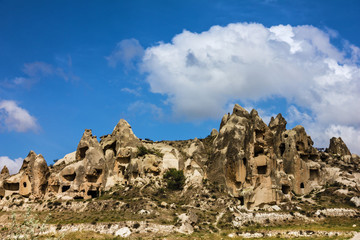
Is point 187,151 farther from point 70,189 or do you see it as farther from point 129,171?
point 70,189

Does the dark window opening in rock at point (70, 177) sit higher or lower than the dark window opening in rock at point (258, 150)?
lower

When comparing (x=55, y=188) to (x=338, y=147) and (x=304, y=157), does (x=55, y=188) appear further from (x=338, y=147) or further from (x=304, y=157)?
(x=338, y=147)

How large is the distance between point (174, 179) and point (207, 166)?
820 cm

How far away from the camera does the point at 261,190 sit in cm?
7625

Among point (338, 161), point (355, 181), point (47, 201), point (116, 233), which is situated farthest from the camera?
point (338, 161)

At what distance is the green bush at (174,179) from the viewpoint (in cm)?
8138

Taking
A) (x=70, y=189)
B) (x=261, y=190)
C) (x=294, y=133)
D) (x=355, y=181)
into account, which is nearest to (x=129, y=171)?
(x=70, y=189)

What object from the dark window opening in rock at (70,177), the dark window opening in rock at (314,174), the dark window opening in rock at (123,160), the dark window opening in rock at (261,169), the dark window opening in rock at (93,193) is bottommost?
the dark window opening in rock at (93,193)

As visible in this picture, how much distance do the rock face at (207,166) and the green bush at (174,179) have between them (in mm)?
→ 1309

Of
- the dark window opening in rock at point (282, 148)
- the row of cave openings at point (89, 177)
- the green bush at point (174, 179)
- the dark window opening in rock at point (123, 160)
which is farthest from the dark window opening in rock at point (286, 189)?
the row of cave openings at point (89, 177)

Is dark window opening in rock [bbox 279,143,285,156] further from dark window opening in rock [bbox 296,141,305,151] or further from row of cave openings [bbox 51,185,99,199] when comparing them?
row of cave openings [bbox 51,185,99,199]

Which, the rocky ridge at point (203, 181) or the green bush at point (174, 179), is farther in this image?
the green bush at point (174, 179)

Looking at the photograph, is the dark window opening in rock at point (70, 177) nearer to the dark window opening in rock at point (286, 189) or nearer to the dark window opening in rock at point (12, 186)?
the dark window opening in rock at point (12, 186)

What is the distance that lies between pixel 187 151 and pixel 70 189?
27.5 meters
